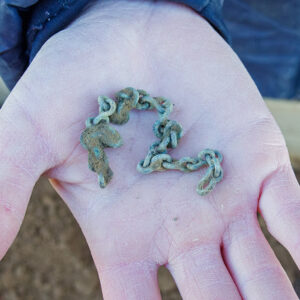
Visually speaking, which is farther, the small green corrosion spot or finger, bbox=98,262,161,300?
the small green corrosion spot

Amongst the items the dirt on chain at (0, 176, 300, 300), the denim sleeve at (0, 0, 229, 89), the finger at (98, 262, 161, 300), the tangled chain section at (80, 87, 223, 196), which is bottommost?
the dirt on chain at (0, 176, 300, 300)

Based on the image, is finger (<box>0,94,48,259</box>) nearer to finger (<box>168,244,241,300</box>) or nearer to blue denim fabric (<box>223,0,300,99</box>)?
finger (<box>168,244,241,300</box>)

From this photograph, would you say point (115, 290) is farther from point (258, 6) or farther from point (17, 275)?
point (258, 6)

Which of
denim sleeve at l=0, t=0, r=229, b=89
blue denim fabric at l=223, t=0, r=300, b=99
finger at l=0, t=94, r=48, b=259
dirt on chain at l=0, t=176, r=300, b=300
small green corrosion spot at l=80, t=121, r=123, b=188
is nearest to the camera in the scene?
finger at l=0, t=94, r=48, b=259

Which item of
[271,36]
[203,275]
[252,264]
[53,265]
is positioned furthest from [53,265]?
[271,36]

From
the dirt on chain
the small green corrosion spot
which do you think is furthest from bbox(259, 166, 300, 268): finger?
the dirt on chain

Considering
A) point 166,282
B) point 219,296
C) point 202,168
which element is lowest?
point 166,282

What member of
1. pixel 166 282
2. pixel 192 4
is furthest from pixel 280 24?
pixel 166 282
